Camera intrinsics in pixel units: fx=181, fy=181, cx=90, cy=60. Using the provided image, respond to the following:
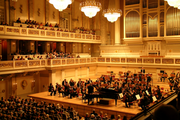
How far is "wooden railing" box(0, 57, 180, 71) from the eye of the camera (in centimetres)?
1481

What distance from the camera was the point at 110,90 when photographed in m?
11.6

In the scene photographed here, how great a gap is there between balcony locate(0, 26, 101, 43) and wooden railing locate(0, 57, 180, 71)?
2588 millimetres

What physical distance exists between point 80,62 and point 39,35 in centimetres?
576

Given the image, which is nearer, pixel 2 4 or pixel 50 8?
pixel 2 4

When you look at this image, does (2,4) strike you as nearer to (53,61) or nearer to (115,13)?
(53,61)

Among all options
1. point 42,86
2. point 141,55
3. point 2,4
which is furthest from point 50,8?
point 141,55

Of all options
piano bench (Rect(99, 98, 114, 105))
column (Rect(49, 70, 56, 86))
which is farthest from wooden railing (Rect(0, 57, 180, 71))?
piano bench (Rect(99, 98, 114, 105))

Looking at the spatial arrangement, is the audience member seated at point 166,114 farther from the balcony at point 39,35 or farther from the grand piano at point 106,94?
the balcony at point 39,35

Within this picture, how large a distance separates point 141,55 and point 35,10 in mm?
13672

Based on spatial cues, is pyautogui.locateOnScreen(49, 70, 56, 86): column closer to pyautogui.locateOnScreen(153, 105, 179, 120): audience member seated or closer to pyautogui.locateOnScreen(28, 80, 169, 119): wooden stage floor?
pyautogui.locateOnScreen(28, 80, 169, 119): wooden stage floor

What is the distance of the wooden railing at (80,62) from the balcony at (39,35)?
2588mm

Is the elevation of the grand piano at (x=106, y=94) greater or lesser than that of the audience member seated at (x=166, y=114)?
lesser

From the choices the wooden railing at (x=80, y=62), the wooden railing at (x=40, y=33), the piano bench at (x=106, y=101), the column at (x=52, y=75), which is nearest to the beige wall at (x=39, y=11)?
the wooden railing at (x=40, y=33)

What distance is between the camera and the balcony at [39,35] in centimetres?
1571
